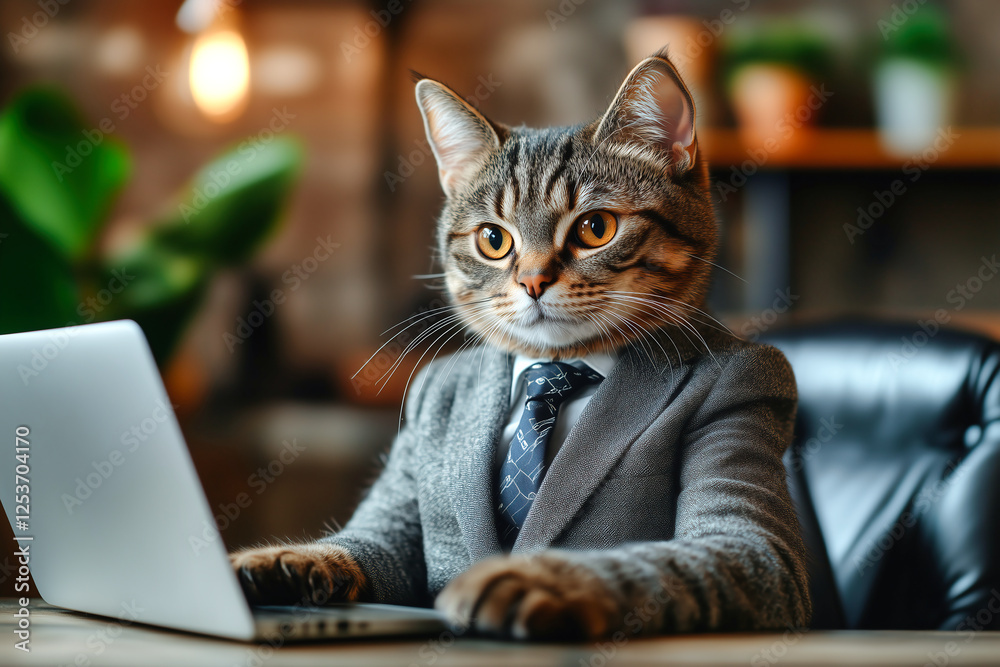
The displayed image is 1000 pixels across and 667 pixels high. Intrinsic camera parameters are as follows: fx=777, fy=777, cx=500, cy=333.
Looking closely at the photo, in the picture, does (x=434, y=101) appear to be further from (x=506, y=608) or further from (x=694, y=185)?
(x=506, y=608)

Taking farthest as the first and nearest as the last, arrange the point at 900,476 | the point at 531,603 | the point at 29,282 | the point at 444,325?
the point at 29,282
the point at 900,476
the point at 444,325
the point at 531,603

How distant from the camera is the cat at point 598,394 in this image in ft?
2.51

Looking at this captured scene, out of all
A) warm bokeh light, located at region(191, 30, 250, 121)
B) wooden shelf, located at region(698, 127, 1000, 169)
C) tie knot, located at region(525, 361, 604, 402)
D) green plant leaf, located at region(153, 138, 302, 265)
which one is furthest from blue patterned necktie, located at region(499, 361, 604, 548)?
warm bokeh light, located at region(191, 30, 250, 121)

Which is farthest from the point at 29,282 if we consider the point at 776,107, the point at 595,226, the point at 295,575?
the point at 776,107

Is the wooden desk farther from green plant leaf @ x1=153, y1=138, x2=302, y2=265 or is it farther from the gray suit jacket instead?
green plant leaf @ x1=153, y1=138, x2=302, y2=265

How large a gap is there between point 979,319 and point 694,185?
167 cm

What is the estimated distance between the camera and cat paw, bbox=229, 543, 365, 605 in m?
0.77

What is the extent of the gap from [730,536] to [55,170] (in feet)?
5.33

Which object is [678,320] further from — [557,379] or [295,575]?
[295,575]

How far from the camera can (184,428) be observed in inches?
104

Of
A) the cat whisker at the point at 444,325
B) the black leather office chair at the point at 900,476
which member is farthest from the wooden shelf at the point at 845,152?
the cat whisker at the point at 444,325

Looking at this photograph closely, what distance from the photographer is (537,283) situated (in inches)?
35.1

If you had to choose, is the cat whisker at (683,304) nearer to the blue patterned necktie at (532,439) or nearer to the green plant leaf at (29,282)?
the blue patterned necktie at (532,439)

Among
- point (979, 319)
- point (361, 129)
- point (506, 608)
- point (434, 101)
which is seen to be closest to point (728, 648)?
point (506, 608)
